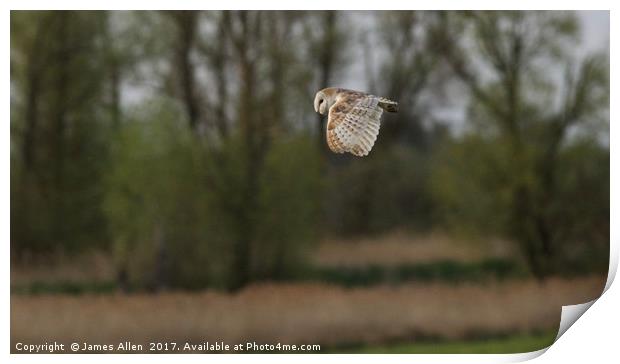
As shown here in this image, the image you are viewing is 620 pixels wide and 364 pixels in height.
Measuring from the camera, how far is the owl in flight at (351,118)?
295 centimetres

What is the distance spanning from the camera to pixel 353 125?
9.88ft

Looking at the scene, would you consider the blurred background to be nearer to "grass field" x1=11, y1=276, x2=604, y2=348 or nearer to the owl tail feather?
"grass field" x1=11, y1=276, x2=604, y2=348

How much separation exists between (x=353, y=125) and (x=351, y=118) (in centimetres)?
4

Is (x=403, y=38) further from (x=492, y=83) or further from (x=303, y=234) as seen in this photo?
(x=303, y=234)

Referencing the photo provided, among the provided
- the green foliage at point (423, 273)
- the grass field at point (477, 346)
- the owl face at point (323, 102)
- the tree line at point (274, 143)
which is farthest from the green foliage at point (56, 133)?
the owl face at point (323, 102)

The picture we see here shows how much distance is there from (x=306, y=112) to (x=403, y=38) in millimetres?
589

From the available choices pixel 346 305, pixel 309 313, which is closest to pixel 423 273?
pixel 346 305

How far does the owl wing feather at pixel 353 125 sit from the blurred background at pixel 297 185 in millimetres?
1687

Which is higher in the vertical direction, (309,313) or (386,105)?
(386,105)

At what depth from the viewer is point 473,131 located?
16.2 feet

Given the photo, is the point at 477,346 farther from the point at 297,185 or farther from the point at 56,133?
the point at 56,133

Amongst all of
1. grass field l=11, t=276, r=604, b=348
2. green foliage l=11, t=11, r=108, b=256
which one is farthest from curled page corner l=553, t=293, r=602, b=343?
green foliage l=11, t=11, r=108, b=256

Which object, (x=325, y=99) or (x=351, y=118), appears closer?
(x=351, y=118)

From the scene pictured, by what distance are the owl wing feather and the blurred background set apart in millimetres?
1687
